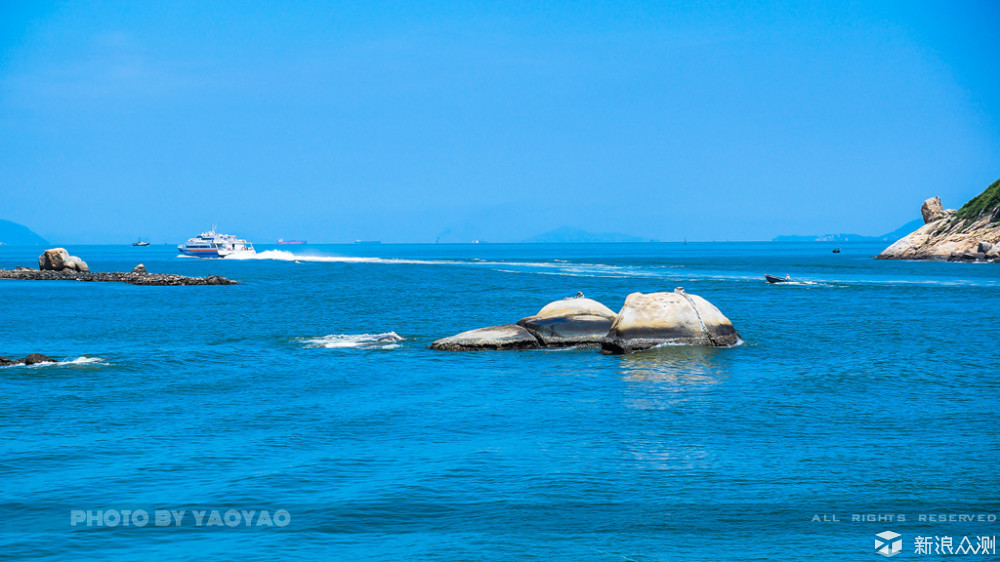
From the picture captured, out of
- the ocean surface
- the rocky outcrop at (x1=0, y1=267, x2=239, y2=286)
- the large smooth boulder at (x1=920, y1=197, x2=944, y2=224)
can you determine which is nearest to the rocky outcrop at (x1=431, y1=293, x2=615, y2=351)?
the ocean surface

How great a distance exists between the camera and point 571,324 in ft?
115

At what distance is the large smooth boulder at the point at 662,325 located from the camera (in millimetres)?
32562

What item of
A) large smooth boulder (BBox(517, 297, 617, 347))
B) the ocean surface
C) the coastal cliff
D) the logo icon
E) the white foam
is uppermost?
the coastal cliff

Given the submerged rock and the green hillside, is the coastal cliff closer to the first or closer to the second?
the green hillside

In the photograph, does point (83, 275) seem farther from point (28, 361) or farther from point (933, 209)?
point (933, 209)

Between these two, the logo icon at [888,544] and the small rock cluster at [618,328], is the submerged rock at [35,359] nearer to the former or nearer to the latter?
the small rock cluster at [618,328]

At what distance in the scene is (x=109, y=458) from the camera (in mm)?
17391

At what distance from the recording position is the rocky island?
300 ft

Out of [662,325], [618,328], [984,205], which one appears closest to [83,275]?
[618,328]

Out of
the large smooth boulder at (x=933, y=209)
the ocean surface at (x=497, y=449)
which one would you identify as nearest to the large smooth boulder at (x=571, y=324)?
Result: the ocean surface at (x=497, y=449)

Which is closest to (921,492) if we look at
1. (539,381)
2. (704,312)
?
(539,381)

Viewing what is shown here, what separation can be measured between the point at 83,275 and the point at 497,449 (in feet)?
313

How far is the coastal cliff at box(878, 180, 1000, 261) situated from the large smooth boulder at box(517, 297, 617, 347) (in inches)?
4218

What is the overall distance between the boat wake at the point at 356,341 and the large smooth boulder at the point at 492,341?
296cm
